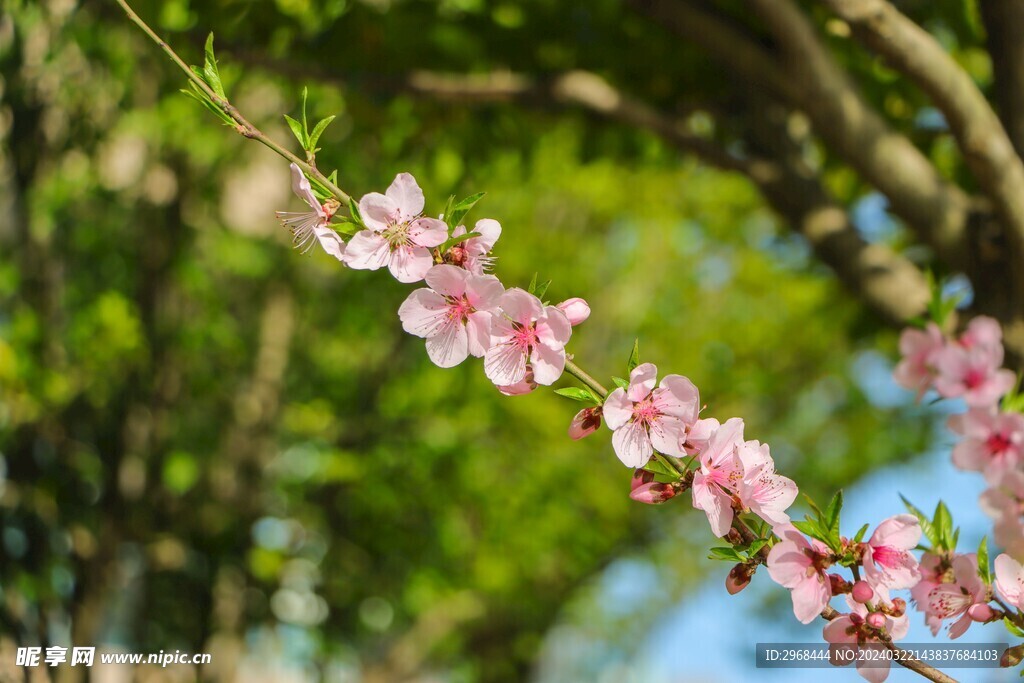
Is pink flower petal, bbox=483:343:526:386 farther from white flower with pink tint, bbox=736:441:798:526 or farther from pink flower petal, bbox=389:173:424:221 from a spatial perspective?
white flower with pink tint, bbox=736:441:798:526

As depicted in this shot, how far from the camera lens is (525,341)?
1.36 meters


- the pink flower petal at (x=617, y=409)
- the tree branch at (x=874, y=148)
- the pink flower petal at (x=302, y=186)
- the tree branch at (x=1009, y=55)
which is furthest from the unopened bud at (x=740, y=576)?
the tree branch at (x=1009, y=55)

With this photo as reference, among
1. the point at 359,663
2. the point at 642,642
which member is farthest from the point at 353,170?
the point at 642,642

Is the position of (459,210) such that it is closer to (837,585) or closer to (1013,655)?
(837,585)

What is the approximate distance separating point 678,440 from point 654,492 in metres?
0.09

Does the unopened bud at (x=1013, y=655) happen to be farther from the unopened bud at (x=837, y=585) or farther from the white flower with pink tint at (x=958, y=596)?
the unopened bud at (x=837, y=585)

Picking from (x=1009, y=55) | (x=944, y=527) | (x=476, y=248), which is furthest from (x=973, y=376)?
(x=1009, y=55)

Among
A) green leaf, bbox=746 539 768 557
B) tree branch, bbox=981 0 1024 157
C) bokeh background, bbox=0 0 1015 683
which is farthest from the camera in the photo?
bokeh background, bbox=0 0 1015 683

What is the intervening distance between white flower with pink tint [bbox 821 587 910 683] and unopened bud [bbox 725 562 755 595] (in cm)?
15

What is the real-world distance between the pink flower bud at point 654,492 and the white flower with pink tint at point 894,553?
321 mm

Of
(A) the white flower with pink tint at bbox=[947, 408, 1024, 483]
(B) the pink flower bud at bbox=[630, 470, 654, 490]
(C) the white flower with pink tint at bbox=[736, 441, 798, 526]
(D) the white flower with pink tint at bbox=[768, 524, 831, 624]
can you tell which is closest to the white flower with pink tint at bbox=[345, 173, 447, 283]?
(B) the pink flower bud at bbox=[630, 470, 654, 490]

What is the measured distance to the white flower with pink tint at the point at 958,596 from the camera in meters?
1.43

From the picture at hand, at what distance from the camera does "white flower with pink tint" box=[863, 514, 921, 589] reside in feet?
4.48

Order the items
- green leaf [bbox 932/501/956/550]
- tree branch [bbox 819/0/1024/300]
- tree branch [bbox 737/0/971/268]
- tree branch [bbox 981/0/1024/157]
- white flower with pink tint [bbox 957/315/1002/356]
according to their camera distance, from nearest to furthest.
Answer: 1. green leaf [bbox 932/501/956/550]
2. white flower with pink tint [bbox 957/315/1002/356]
3. tree branch [bbox 819/0/1024/300]
4. tree branch [bbox 981/0/1024/157]
5. tree branch [bbox 737/0/971/268]
